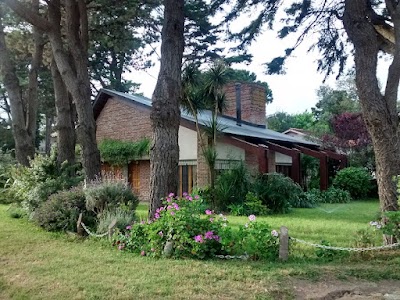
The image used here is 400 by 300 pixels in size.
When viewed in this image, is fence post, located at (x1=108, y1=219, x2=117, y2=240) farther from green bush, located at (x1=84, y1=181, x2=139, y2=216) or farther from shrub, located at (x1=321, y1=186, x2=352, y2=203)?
shrub, located at (x1=321, y1=186, x2=352, y2=203)

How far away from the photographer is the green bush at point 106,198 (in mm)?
9992

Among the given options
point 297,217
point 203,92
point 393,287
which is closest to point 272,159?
point 203,92

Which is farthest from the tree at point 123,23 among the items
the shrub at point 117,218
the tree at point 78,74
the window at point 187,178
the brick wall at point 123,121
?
the shrub at point 117,218

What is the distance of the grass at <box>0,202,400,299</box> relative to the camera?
17.1 feet

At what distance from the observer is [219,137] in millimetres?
17906

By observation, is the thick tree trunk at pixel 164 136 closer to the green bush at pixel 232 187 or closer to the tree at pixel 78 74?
the tree at pixel 78 74

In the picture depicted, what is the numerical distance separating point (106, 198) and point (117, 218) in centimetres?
139

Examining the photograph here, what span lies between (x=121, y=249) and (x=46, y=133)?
1441 inches

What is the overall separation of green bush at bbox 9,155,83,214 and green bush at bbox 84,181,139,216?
8.42ft

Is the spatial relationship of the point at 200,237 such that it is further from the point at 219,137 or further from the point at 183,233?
the point at 219,137

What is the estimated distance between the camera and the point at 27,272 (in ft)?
20.9

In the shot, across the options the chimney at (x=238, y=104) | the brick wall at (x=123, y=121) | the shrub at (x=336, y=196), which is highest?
the chimney at (x=238, y=104)

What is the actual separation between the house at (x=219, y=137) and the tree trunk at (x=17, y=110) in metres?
5.10

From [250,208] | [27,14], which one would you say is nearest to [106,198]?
[250,208]
